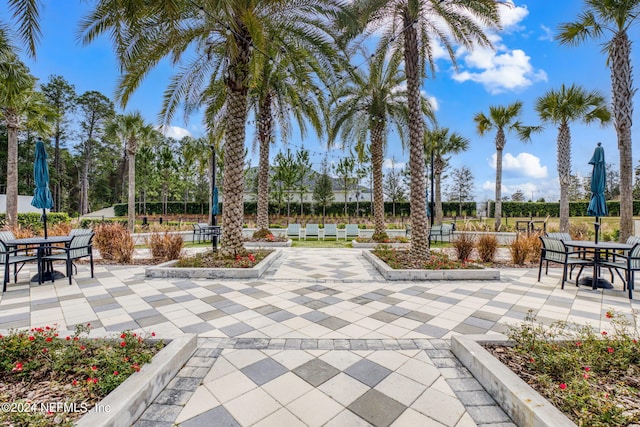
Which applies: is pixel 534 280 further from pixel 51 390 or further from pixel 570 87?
pixel 570 87

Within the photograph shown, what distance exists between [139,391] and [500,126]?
66.6 ft

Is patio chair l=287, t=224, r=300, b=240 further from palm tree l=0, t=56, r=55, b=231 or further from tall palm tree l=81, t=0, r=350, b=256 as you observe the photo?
palm tree l=0, t=56, r=55, b=231

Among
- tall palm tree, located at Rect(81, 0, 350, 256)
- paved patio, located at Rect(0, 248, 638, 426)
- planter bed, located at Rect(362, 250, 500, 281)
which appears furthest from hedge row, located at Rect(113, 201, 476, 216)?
paved patio, located at Rect(0, 248, 638, 426)

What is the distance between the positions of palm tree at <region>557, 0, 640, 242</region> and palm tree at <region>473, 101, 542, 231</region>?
7710mm

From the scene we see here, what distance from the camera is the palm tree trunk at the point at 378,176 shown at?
1212 centimetres

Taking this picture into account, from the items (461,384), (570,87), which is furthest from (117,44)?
(570,87)

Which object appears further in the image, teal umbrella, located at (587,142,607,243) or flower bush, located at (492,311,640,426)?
Answer: teal umbrella, located at (587,142,607,243)

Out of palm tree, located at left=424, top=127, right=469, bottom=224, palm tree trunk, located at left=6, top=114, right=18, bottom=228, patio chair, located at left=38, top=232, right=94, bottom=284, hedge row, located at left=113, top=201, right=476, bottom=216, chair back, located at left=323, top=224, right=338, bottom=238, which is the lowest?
chair back, located at left=323, top=224, right=338, bottom=238

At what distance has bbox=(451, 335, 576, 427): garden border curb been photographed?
1746 mm

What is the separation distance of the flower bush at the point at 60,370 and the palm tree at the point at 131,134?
1718 centimetres

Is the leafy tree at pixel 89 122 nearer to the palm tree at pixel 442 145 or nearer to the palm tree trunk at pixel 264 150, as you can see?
the palm tree trunk at pixel 264 150

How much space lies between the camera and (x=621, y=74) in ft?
27.0

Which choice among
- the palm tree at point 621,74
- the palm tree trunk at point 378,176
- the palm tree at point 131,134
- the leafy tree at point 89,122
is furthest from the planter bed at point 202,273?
the leafy tree at point 89,122

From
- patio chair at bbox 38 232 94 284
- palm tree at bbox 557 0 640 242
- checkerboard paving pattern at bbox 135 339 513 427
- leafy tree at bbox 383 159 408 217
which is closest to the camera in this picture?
checkerboard paving pattern at bbox 135 339 513 427
